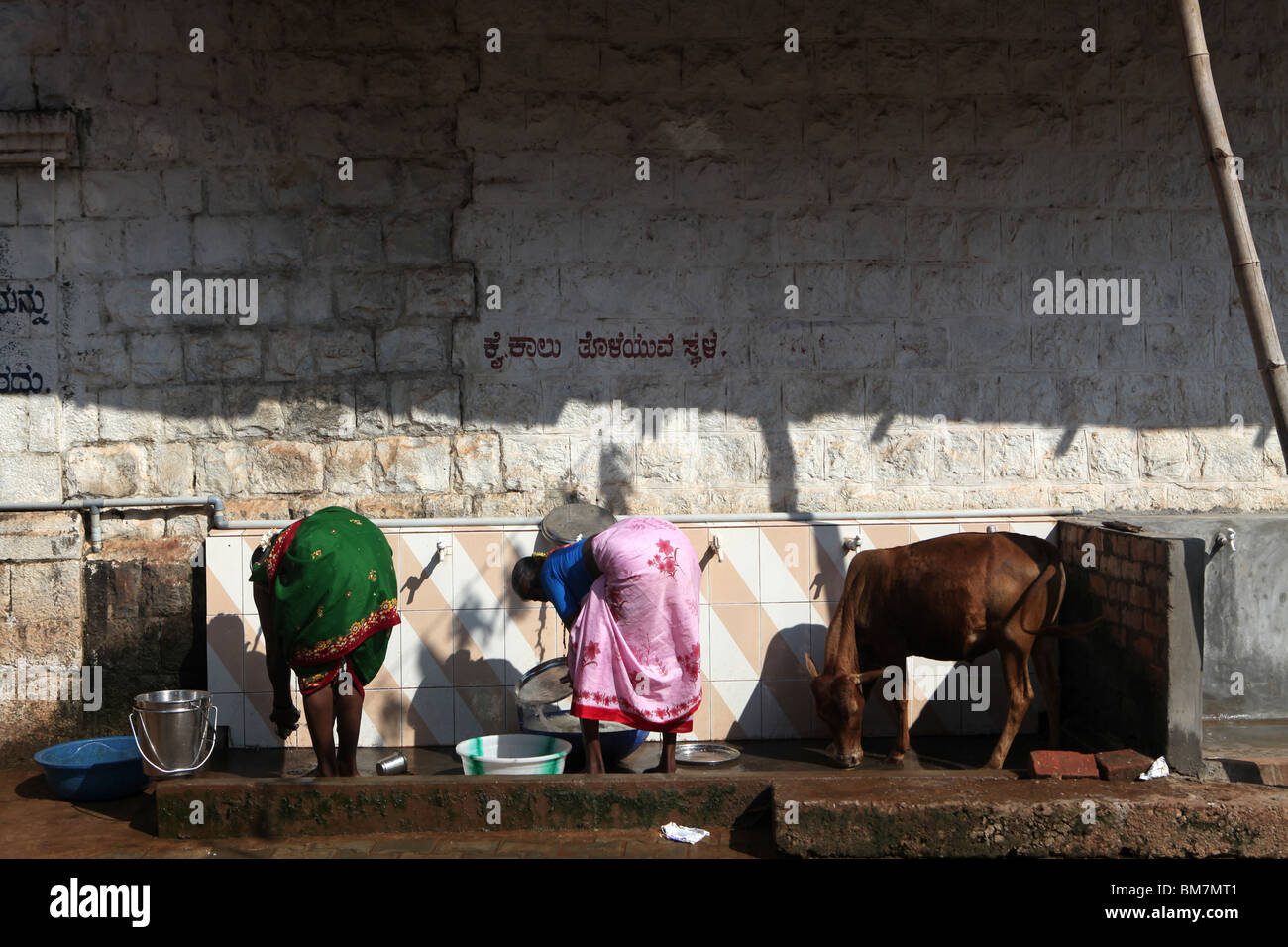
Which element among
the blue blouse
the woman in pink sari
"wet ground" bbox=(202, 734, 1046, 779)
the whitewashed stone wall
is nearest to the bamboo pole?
the whitewashed stone wall

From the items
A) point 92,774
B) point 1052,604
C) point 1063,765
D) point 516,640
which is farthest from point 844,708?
point 92,774

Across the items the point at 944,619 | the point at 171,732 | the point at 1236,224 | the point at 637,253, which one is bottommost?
the point at 171,732

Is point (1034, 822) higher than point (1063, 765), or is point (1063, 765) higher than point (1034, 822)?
point (1063, 765)

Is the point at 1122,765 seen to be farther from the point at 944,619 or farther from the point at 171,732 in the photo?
the point at 171,732

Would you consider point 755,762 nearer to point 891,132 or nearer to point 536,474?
point 536,474

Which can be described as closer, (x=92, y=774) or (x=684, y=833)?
(x=684, y=833)

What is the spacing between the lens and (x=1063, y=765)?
5.37 m

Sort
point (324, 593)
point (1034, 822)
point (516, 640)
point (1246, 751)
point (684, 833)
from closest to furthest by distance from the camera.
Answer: point (1034, 822) < point (684, 833) < point (324, 593) < point (1246, 751) < point (516, 640)

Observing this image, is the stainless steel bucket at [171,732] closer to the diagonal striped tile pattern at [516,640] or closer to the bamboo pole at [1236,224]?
the diagonal striped tile pattern at [516,640]

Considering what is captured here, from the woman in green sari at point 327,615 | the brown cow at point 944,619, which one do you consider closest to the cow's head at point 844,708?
the brown cow at point 944,619

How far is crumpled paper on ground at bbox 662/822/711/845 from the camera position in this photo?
527 cm

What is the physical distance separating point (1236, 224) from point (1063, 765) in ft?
8.83

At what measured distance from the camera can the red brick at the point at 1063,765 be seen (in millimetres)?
5348

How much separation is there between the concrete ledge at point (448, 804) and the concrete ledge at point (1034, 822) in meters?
0.42
